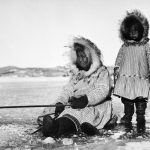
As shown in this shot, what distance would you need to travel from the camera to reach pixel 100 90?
543 cm

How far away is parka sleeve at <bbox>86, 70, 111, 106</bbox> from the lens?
536 cm

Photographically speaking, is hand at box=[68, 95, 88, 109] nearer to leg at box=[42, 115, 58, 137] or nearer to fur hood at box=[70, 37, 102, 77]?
leg at box=[42, 115, 58, 137]

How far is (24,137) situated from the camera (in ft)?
17.1

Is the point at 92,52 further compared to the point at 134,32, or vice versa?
the point at 92,52

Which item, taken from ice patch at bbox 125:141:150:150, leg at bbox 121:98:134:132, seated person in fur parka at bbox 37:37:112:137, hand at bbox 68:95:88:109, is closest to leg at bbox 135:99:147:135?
leg at bbox 121:98:134:132

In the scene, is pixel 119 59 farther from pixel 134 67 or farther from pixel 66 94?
pixel 66 94

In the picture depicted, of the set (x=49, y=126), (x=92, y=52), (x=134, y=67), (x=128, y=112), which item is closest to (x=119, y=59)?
(x=134, y=67)

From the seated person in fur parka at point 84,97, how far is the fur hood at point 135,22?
0.50 m

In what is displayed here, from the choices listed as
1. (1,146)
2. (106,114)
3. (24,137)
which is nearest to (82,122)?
(106,114)

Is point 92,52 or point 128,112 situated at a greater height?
point 92,52

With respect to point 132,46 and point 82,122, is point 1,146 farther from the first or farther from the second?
point 132,46

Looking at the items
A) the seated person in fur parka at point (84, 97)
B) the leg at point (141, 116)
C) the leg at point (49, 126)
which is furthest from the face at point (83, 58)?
the leg at point (49, 126)

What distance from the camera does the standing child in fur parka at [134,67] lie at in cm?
541

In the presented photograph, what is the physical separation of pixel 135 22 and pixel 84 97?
1480 millimetres
